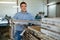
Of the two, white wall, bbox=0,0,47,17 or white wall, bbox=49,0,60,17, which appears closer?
white wall, bbox=49,0,60,17

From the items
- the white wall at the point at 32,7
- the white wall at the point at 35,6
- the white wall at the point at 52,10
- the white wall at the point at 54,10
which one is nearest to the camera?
the white wall at the point at 54,10

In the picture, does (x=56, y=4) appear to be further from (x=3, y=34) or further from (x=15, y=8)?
(x=3, y=34)

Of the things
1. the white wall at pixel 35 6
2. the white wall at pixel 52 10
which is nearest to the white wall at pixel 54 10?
the white wall at pixel 52 10

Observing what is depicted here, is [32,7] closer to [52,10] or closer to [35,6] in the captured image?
[35,6]

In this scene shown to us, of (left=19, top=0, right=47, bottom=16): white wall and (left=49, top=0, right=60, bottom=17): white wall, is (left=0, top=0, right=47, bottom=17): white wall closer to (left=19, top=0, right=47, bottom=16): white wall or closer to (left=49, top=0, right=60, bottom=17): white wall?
(left=19, top=0, right=47, bottom=16): white wall

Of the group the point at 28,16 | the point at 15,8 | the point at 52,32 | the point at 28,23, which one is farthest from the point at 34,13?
the point at 52,32

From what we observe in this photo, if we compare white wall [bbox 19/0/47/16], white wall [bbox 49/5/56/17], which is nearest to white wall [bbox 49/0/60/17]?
white wall [bbox 49/5/56/17]

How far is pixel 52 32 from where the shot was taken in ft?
2.60

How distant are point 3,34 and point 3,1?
1.18m

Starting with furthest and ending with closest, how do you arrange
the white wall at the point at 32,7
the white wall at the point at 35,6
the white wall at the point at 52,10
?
the white wall at the point at 35,6 < the white wall at the point at 32,7 < the white wall at the point at 52,10

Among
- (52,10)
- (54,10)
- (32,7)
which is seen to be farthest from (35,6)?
(54,10)

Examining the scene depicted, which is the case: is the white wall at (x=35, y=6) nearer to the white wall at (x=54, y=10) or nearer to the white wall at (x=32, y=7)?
the white wall at (x=32, y=7)

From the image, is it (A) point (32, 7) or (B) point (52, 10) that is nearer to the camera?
(B) point (52, 10)

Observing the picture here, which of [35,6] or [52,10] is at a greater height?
[35,6]
